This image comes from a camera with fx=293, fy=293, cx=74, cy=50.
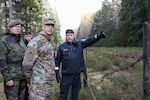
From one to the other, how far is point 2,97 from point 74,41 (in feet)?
11.1

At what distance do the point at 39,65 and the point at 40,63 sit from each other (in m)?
0.04

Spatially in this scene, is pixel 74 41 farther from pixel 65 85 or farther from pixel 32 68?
pixel 32 68

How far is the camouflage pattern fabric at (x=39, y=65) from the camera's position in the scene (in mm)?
4598

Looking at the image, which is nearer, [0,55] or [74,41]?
[0,55]

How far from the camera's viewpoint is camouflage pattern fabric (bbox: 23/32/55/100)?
460cm

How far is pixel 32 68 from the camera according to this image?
4656mm

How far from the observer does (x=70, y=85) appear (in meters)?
6.24

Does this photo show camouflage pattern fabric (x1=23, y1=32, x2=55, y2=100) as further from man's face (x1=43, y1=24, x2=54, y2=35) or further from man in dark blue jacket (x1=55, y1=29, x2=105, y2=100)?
man in dark blue jacket (x1=55, y1=29, x2=105, y2=100)

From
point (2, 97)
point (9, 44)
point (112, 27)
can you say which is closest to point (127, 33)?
point (112, 27)

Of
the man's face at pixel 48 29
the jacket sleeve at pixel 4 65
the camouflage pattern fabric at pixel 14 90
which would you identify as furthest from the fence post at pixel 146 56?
the camouflage pattern fabric at pixel 14 90

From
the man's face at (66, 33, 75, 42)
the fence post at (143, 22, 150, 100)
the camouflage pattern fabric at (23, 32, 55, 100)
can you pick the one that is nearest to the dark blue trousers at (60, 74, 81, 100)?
the man's face at (66, 33, 75, 42)

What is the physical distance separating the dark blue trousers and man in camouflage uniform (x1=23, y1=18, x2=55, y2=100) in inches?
57.7

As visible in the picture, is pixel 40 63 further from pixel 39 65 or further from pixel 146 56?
pixel 146 56

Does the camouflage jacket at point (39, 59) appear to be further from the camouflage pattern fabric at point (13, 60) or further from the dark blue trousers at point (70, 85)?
the dark blue trousers at point (70, 85)
